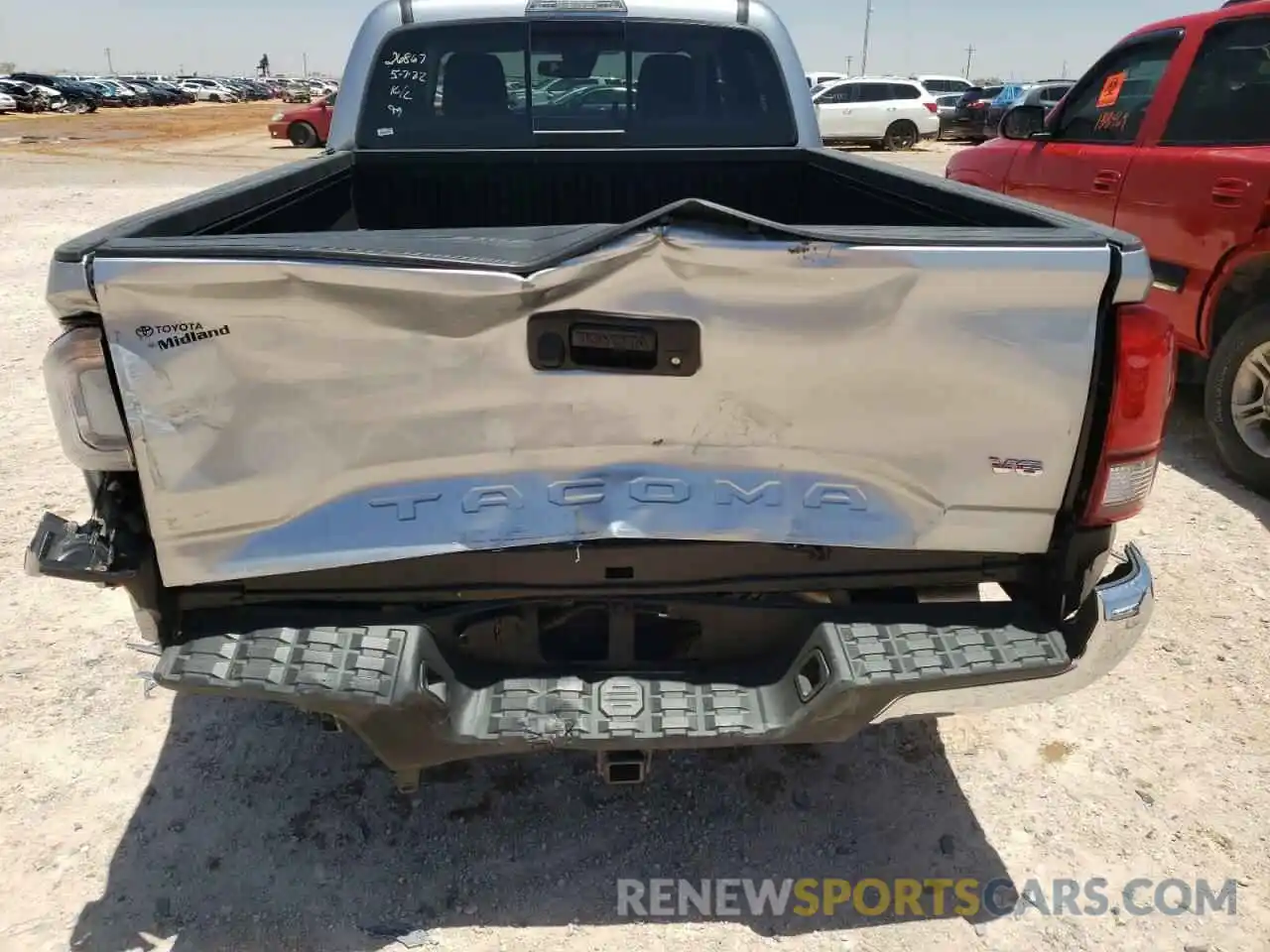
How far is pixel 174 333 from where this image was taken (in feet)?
6.09

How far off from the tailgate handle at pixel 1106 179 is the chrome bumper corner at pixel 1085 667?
12.3 feet

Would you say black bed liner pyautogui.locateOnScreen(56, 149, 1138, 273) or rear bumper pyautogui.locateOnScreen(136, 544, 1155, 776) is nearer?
black bed liner pyautogui.locateOnScreen(56, 149, 1138, 273)

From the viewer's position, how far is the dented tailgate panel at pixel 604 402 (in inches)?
72.6

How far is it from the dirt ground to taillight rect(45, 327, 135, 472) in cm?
115

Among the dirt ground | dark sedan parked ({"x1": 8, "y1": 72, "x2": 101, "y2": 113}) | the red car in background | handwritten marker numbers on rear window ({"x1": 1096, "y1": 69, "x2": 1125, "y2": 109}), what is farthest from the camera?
dark sedan parked ({"x1": 8, "y1": 72, "x2": 101, "y2": 113})

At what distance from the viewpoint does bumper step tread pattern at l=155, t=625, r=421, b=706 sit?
76.1 inches

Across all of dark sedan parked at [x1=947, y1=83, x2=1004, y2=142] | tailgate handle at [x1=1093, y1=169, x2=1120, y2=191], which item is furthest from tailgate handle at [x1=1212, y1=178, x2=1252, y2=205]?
dark sedan parked at [x1=947, y1=83, x2=1004, y2=142]

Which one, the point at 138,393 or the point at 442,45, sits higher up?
the point at 442,45

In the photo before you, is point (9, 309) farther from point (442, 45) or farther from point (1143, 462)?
point (1143, 462)

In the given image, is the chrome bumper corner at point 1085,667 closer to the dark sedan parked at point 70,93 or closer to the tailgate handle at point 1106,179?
the tailgate handle at point 1106,179

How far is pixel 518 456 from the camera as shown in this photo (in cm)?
197

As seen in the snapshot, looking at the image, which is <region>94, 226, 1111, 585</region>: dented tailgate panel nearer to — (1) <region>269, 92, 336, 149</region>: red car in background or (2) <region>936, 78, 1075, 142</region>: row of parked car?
(2) <region>936, 78, 1075, 142</region>: row of parked car

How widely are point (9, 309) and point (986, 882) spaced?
8.23m

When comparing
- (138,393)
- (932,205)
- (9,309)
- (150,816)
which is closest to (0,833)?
(150,816)
